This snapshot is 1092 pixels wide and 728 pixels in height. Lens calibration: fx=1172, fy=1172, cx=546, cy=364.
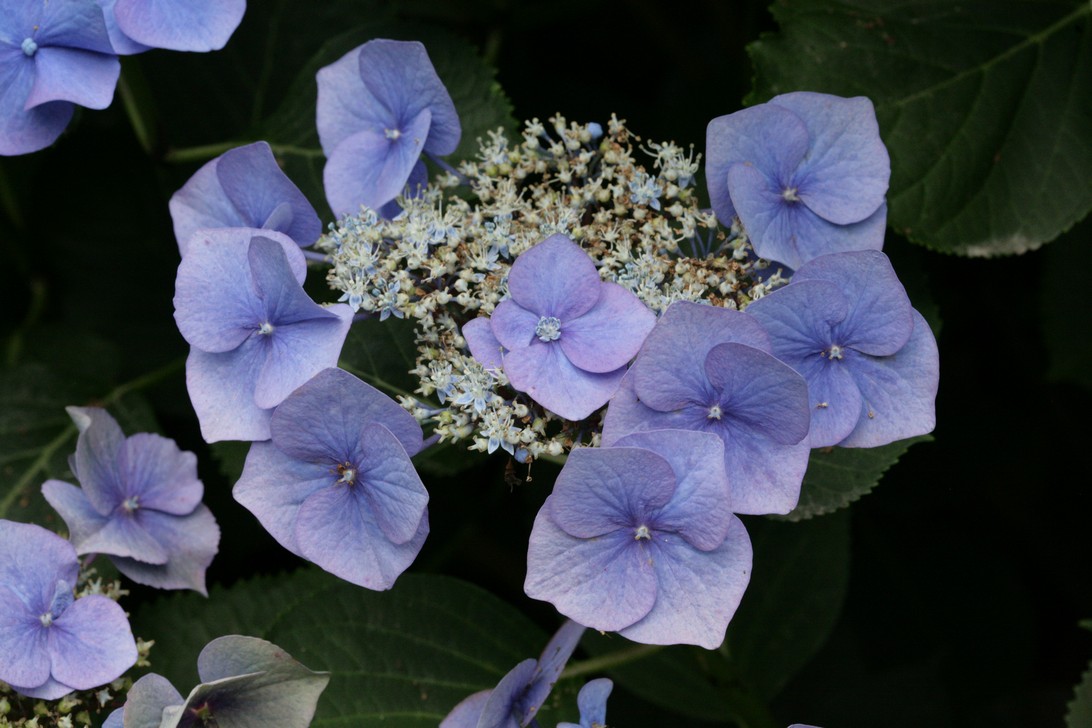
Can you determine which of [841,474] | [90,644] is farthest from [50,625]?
[841,474]

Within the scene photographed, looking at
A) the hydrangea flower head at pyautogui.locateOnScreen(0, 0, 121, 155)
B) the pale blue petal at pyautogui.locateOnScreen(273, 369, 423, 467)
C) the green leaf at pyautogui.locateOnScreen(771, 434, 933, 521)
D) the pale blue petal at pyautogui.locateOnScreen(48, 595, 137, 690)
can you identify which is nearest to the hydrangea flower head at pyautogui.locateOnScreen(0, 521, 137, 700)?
the pale blue petal at pyautogui.locateOnScreen(48, 595, 137, 690)

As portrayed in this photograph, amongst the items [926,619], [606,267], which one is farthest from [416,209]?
[926,619]

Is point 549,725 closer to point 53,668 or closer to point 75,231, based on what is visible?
point 53,668

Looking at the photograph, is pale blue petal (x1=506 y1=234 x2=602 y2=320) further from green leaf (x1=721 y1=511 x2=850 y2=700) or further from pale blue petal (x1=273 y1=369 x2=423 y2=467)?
green leaf (x1=721 y1=511 x2=850 y2=700)

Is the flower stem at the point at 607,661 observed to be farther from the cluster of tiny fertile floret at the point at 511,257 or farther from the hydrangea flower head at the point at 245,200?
the hydrangea flower head at the point at 245,200

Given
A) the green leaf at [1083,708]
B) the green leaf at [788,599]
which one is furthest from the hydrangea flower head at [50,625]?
the green leaf at [1083,708]
